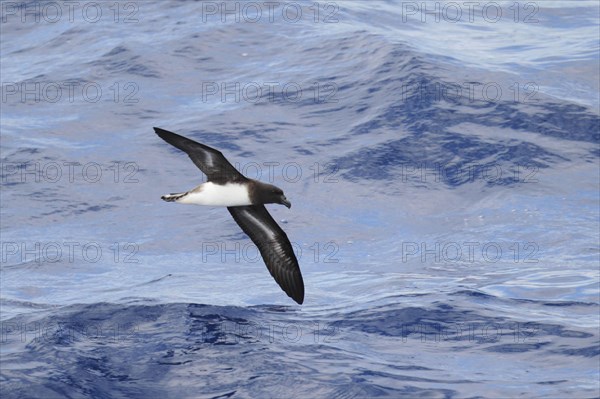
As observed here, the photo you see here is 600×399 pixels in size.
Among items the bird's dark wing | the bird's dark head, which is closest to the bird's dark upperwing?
the bird's dark head

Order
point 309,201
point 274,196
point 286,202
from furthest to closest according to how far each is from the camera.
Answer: point 309,201 → point 274,196 → point 286,202

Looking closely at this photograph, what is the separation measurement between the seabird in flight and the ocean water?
47.4 inches

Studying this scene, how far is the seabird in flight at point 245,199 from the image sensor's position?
1391 cm

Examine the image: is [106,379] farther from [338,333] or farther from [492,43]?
[492,43]

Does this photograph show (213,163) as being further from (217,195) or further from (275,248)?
(275,248)

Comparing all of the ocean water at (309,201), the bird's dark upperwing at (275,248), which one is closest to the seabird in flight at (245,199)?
the bird's dark upperwing at (275,248)

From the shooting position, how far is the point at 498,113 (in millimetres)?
23672

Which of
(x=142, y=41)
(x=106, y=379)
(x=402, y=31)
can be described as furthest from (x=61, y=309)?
(x=402, y=31)

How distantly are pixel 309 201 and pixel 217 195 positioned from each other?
7511 millimetres

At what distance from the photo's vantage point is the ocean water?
15.9 m

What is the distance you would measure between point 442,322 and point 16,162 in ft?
31.8

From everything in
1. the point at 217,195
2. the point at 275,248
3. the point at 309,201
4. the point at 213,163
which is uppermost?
the point at 213,163

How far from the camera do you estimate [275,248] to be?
15.6m

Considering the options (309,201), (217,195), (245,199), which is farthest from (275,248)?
(309,201)
